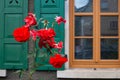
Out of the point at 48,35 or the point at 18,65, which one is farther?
the point at 18,65

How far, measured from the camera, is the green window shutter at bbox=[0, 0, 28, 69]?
5836 mm

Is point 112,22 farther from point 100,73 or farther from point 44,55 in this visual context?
point 44,55

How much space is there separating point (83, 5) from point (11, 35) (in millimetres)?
1384

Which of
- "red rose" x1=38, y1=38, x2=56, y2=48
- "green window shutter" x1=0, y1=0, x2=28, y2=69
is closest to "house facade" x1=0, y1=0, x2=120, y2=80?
"green window shutter" x1=0, y1=0, x2=28, y2=69

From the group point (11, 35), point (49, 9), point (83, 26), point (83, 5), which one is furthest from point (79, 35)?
point (11, 35)

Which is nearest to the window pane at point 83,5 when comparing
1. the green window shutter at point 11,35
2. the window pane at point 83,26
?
the window pane at point 83,26

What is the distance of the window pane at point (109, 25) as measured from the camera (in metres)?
6.05

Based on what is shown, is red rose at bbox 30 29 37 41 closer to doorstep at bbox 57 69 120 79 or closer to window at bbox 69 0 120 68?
doorstep at bbox 57 69 120 79

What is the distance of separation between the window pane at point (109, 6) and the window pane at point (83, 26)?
30 centimetres

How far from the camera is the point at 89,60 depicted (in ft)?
19.7

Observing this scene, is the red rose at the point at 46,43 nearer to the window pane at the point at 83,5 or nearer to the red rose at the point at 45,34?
the red rose at the point at 45,34

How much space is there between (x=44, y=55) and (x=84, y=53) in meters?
2.45

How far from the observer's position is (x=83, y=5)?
6.11 m

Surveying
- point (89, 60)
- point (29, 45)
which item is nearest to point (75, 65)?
point (89, 60)
